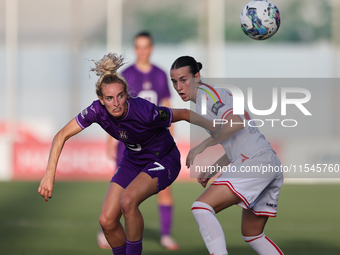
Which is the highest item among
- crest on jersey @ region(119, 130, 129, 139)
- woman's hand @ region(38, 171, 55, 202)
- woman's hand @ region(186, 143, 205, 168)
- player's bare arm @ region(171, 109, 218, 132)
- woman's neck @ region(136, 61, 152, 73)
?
woman's neck @ region(136, 61, 152, 73)

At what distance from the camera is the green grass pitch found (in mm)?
4902

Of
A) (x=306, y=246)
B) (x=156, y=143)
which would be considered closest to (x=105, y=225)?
(x=156, y=143)

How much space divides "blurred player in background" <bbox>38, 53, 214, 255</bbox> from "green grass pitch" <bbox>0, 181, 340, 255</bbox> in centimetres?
127

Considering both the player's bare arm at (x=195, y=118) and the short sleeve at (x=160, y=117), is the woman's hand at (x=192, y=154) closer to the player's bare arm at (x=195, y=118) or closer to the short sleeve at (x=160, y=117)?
the player's bare arm at (x=195, y=118)

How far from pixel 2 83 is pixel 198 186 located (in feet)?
22.7

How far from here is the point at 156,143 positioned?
3.77 meters

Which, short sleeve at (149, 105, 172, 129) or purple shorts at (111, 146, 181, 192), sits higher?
short sleeve at (149, 105, 172, 129)

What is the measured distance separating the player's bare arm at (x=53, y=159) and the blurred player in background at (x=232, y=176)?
0.88 metres

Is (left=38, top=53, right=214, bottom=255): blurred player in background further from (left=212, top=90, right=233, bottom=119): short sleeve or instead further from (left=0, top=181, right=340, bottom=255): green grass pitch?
(left=0, top=181, right=340, bottom=255): green grass pitch

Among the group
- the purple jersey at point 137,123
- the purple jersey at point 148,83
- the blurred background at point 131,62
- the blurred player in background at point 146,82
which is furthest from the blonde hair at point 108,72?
the blurred background at point 131,62

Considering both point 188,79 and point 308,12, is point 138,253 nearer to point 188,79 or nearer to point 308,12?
point 188,79

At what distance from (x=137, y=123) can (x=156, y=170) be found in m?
0.40

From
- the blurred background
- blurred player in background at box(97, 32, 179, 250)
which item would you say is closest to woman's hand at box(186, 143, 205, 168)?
blurred player in background at box(97, 32, 179, 250)

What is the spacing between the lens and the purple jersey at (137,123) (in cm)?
353
